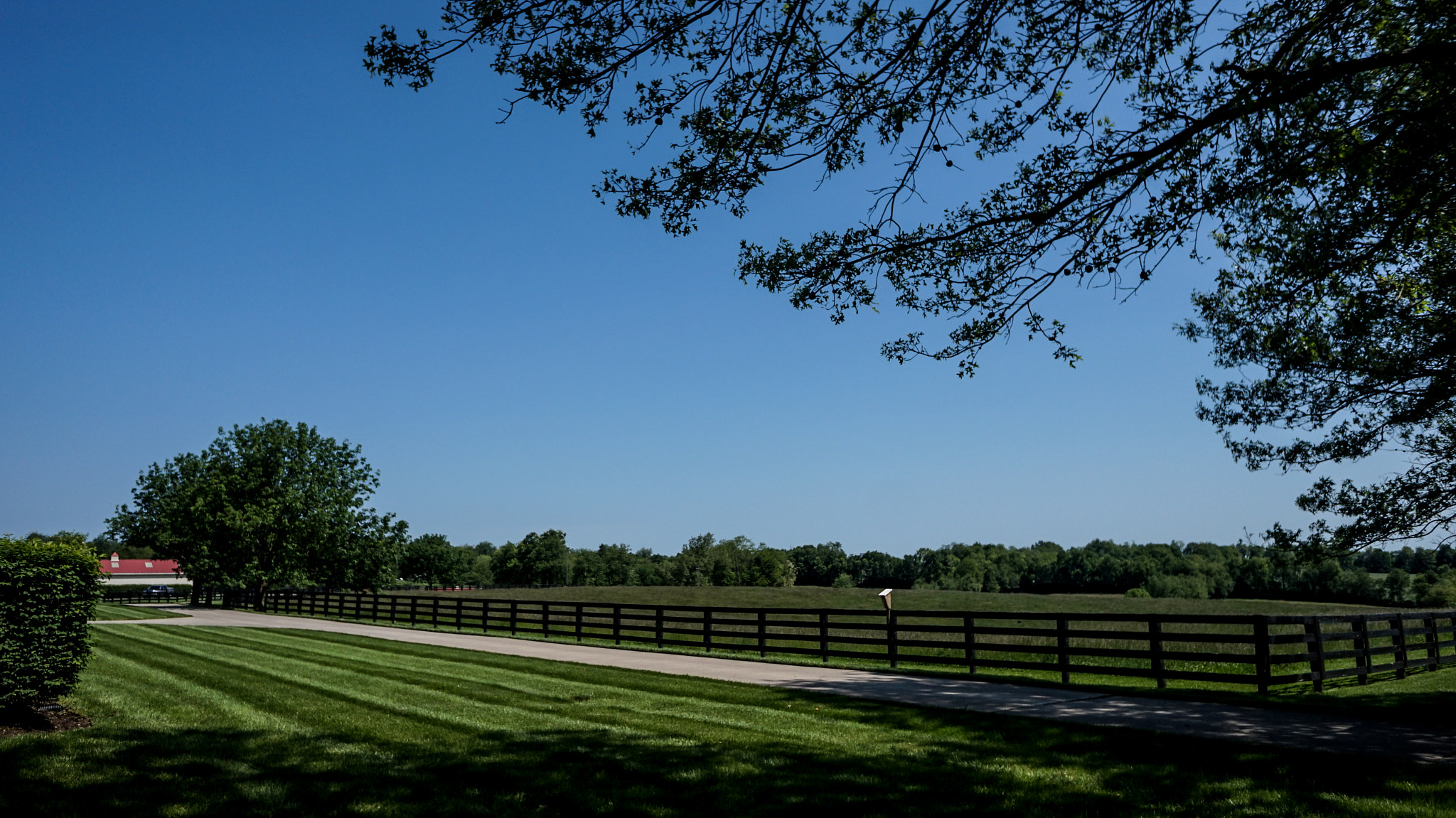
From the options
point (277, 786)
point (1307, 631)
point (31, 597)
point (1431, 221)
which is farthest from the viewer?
point (1307, 631)

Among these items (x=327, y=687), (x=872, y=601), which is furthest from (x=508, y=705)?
(x=872, y=601)

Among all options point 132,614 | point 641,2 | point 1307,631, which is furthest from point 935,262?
point 132,614

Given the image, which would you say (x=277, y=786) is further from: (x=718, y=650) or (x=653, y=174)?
(x=718, y=650)

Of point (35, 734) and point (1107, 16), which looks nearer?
point (1107, 16)

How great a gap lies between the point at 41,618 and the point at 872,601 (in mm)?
61258

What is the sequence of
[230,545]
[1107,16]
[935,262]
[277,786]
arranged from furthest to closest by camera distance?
[230,545] → [935,262] → [1107,16] → [277,786]

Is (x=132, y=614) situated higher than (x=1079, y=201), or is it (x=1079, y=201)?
(x=1079, y=201)

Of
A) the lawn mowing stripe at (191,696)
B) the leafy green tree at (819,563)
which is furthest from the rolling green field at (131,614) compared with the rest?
the leafy green tree at (819,563)

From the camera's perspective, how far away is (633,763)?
23.1 ft

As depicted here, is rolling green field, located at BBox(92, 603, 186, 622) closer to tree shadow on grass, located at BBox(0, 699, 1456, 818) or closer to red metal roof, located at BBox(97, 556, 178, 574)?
tree shadow on grass, located at BBox(0, 699, 1456, 818)

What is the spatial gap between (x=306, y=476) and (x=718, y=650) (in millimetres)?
38560

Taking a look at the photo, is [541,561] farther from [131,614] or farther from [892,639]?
[892,639]

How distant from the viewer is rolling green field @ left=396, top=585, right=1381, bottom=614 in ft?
176

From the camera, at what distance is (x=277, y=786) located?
629 cm
